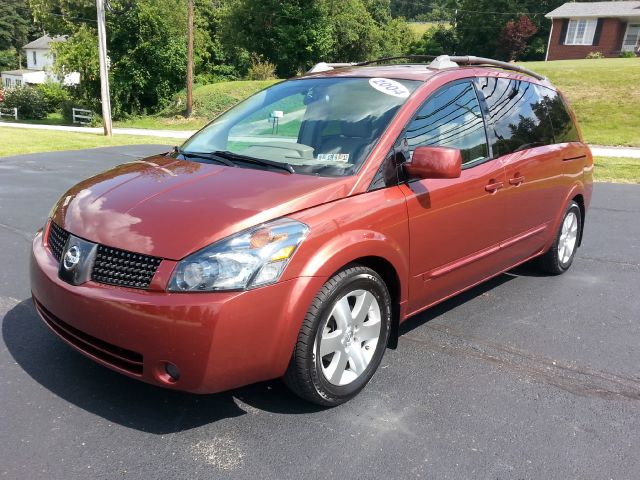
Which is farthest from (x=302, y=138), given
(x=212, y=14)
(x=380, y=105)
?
(x=212, y=14)

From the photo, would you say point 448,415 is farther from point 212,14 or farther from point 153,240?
point 212,14

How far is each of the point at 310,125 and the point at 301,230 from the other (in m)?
1.24

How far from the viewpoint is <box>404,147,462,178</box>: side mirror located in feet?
10.2

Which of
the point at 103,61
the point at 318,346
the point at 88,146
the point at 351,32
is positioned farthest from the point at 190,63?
the point at 318,346

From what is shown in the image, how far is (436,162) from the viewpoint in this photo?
10.3 feet

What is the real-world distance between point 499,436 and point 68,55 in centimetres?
3421

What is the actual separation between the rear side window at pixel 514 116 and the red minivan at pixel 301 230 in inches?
0.9

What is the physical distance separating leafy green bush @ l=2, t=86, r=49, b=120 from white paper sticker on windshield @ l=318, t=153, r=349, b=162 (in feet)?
141

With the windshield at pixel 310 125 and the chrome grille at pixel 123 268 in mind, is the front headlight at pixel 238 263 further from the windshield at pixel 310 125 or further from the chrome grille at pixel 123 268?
the windshield at pixel 310 125

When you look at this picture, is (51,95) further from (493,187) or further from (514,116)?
(493,187)

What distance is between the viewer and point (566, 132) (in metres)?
5.09

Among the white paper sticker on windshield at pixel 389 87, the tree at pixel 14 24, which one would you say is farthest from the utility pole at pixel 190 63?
the tree at pixel 14 24

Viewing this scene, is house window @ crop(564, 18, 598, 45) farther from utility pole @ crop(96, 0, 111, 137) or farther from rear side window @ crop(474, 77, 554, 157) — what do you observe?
rear side window @ crop(474, 77, 554, 157)

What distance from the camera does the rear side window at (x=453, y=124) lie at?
348 cm
